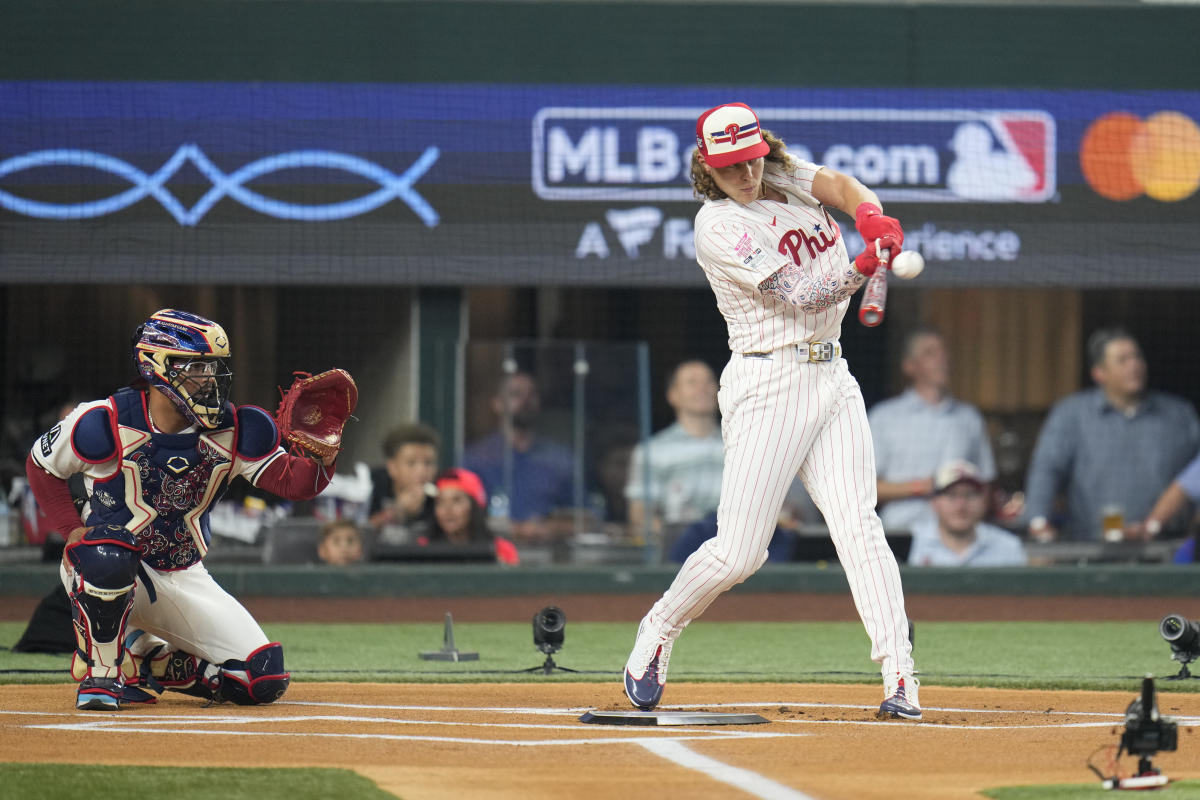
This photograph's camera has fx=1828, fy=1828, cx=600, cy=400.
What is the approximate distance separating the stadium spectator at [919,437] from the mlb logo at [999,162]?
1.17 m

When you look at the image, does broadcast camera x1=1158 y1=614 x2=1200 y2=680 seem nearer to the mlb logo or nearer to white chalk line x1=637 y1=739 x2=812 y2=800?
white chalk line x1=637 y1=739 x2=812 y2=800

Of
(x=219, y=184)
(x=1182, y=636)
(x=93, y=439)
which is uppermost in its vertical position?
(x=219, y=184)

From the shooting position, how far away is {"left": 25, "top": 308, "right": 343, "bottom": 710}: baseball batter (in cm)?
555

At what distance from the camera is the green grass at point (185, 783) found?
4051 millimetres

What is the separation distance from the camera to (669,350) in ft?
41.0

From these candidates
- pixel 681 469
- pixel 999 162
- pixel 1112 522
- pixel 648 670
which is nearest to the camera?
pixel 648 670

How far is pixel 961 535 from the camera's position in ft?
38.5

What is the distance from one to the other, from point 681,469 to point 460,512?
4.95ft

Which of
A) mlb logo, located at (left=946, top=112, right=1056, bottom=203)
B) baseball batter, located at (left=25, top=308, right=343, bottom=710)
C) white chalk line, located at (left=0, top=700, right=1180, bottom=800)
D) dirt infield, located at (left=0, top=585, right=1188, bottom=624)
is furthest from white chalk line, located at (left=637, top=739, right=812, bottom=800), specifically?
mlb logo, located at (left=946, top=112, right=1056, bottom=203)

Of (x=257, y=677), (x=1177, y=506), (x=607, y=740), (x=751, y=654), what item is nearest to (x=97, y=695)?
(x=257, y=677)

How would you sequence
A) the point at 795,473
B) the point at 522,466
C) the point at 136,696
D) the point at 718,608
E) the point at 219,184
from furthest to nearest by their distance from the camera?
1. the point at 219,184
2. the point at 522,466
3. the point at 718,608
4. the point at 136,696
5. the point at 795,473

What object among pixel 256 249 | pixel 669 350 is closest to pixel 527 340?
pixel 669 350

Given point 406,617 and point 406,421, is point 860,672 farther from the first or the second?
point 406,421

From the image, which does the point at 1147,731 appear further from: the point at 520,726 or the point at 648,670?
the point at 520,726
